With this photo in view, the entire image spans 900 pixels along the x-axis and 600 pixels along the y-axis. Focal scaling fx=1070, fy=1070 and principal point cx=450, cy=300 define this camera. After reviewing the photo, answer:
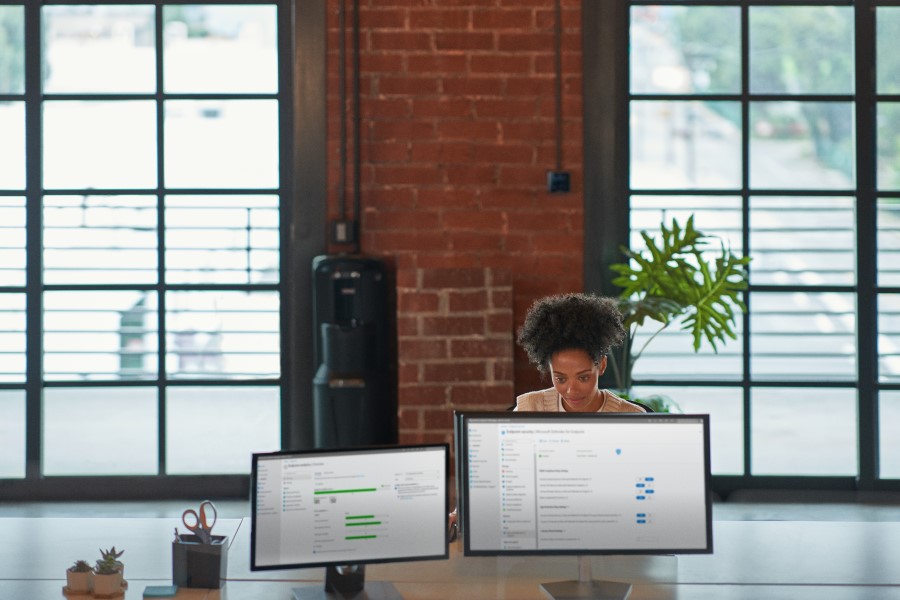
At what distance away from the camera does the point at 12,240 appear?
427cm

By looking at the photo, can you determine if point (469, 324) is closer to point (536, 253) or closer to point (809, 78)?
point (536, 253)

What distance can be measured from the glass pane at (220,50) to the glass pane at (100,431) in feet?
4.13

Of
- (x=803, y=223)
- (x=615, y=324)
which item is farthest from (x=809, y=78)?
(x=615, y=324)

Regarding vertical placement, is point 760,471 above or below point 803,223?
below

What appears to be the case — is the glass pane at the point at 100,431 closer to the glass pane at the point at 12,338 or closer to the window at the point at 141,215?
the window at the point at 141,215

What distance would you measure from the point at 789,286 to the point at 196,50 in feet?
8.34

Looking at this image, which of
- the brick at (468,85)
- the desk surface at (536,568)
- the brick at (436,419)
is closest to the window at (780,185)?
the brick at (468,85)

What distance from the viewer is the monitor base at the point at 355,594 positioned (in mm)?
2127

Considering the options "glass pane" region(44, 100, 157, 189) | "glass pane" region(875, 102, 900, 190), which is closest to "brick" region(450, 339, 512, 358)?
"glass pane" region(44, 100, 157, 189)

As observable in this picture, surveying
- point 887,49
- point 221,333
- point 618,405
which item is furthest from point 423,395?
point 887,49

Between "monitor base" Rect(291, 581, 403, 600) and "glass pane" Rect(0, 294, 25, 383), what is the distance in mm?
2564

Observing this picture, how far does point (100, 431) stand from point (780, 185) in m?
2.91

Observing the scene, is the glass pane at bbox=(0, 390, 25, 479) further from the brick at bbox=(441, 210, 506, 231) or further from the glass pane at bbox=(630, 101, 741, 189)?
the glass pane at bbox=(630, 101, 741, 189)

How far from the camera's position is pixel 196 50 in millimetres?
4250
